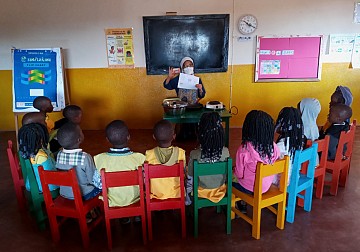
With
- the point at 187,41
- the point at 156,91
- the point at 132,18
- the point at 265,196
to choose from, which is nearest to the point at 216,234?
the point at 265,196

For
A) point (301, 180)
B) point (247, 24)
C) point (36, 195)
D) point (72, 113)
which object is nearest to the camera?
point (36, 195)

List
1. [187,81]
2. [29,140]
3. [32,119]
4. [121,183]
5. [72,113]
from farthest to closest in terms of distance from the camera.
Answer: [187,81], [72,113], [32,119], [29,140], [121,183]

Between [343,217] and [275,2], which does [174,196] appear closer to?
[343,217]

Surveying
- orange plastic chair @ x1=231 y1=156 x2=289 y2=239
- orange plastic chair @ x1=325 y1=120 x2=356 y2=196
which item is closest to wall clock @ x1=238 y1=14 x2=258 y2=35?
orange plastic chair @ x1=325 y1=120 x2=356 y2=196

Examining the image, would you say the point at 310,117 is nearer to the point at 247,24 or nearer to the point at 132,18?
the point at 247,24

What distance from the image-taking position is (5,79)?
5.23 m

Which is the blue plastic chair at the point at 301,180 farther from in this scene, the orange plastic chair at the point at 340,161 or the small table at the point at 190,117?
the small table at the point at 190,117

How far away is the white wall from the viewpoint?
4.83 meters

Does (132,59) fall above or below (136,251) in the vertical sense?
above

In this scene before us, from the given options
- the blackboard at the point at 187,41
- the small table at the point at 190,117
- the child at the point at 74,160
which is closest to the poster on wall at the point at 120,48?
the blackboard at the point at 187,41

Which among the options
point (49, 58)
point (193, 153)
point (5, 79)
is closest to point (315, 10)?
point (193, 153)

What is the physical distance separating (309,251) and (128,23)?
4.06 meters

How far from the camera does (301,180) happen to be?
2.59 metres

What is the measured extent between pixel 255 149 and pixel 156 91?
319 centimetres
